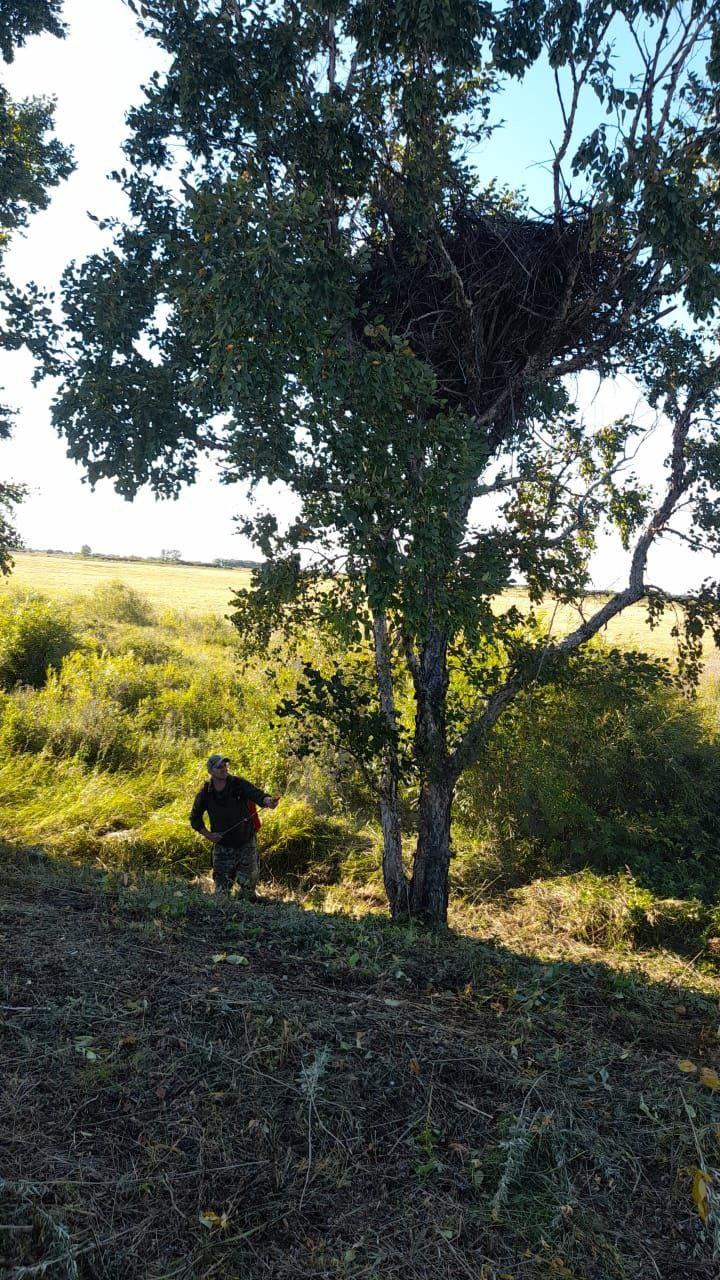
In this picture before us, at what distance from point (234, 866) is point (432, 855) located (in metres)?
2.51

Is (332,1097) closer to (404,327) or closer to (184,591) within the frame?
(404,327)

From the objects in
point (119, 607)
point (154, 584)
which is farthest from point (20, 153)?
point (154, 584)

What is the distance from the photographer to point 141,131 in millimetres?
6602

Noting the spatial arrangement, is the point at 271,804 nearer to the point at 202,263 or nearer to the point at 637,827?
the point at 202,263

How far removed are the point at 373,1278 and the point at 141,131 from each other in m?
8.12

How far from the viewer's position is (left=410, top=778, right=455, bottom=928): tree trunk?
26.8ft

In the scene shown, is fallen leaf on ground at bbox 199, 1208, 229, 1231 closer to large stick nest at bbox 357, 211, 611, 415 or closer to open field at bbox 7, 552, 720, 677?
large stick nest at bbox 357, 211, 611, 415

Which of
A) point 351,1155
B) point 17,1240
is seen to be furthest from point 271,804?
point 17,1240

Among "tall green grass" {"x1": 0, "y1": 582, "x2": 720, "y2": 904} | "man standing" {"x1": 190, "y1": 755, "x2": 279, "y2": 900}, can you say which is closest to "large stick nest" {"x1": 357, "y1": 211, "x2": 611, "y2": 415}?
"tall green grass" {"x1": 0, "y1": 582, "x2": 720, "y2": 904}

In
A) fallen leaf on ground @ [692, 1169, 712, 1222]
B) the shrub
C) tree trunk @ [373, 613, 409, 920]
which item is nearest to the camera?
fallen leaf on ground @ [692, 1169, 712, 1222]

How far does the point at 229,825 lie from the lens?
8898 mm

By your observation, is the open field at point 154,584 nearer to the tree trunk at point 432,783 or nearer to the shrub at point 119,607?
the shrub at point 119,607

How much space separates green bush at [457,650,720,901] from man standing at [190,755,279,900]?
345cm

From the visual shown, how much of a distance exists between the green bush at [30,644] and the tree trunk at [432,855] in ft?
44.1
